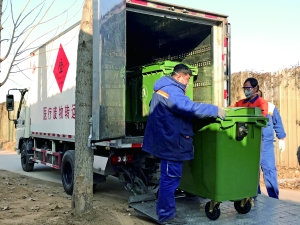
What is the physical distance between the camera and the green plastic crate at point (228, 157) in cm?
382

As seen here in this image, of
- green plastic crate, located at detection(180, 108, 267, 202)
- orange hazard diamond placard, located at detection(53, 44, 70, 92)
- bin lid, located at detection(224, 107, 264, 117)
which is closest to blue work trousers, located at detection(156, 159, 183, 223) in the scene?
green plastic crate, located at detection(180, 108, 267, 202)

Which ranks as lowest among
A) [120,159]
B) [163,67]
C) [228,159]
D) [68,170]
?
[68,170]

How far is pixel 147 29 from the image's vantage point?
6559 mm

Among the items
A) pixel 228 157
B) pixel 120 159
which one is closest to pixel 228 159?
pixel 228 157

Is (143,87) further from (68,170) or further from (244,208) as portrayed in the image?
(244,208)

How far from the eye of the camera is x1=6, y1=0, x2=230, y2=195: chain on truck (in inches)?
165

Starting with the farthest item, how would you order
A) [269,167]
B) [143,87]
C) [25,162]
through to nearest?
[25,162] < [143,87] < [269,167]

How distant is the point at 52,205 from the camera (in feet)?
17.5

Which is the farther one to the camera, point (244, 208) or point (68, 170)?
point (68, 170)

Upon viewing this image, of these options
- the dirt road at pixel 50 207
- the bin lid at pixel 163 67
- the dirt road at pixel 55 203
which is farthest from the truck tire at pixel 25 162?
the bin lid at pixel 163 67

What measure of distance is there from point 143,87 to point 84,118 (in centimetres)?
214

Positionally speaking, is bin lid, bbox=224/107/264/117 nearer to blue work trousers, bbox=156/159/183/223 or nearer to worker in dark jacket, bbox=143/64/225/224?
worker in dark jacket, bbox=143/64/225/224

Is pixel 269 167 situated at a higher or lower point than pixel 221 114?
lower

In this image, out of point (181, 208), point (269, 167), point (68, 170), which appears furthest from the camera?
point (68, 170)
